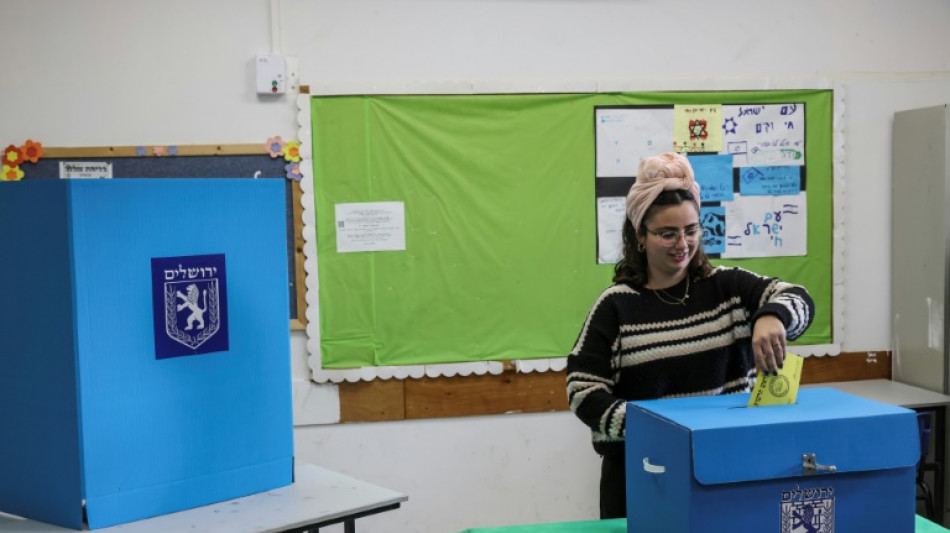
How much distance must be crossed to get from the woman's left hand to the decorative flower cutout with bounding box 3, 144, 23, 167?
2652mm

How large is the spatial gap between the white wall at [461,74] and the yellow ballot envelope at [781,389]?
6.72ft

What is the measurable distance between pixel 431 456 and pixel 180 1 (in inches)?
75.4

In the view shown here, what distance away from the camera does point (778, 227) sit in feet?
12.1

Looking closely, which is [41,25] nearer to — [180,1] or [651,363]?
[180,1]

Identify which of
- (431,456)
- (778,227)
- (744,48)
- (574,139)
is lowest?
(431,456)

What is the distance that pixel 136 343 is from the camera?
1.65 meters

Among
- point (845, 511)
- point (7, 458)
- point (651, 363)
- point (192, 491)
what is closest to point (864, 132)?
point (651, 363)

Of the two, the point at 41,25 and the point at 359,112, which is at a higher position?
the point at 41,25

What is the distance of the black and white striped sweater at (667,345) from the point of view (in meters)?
1.94

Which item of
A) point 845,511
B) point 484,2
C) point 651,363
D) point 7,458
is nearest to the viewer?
point 845,511

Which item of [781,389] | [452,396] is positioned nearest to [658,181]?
[781,389]

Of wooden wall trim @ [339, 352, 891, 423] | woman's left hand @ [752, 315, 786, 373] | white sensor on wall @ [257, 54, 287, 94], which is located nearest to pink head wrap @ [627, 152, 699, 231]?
woman's left hand @ [752, 315, 786, 373]

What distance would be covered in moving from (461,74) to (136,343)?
210cm

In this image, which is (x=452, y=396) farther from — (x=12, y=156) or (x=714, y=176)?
(x=12, y=156)
